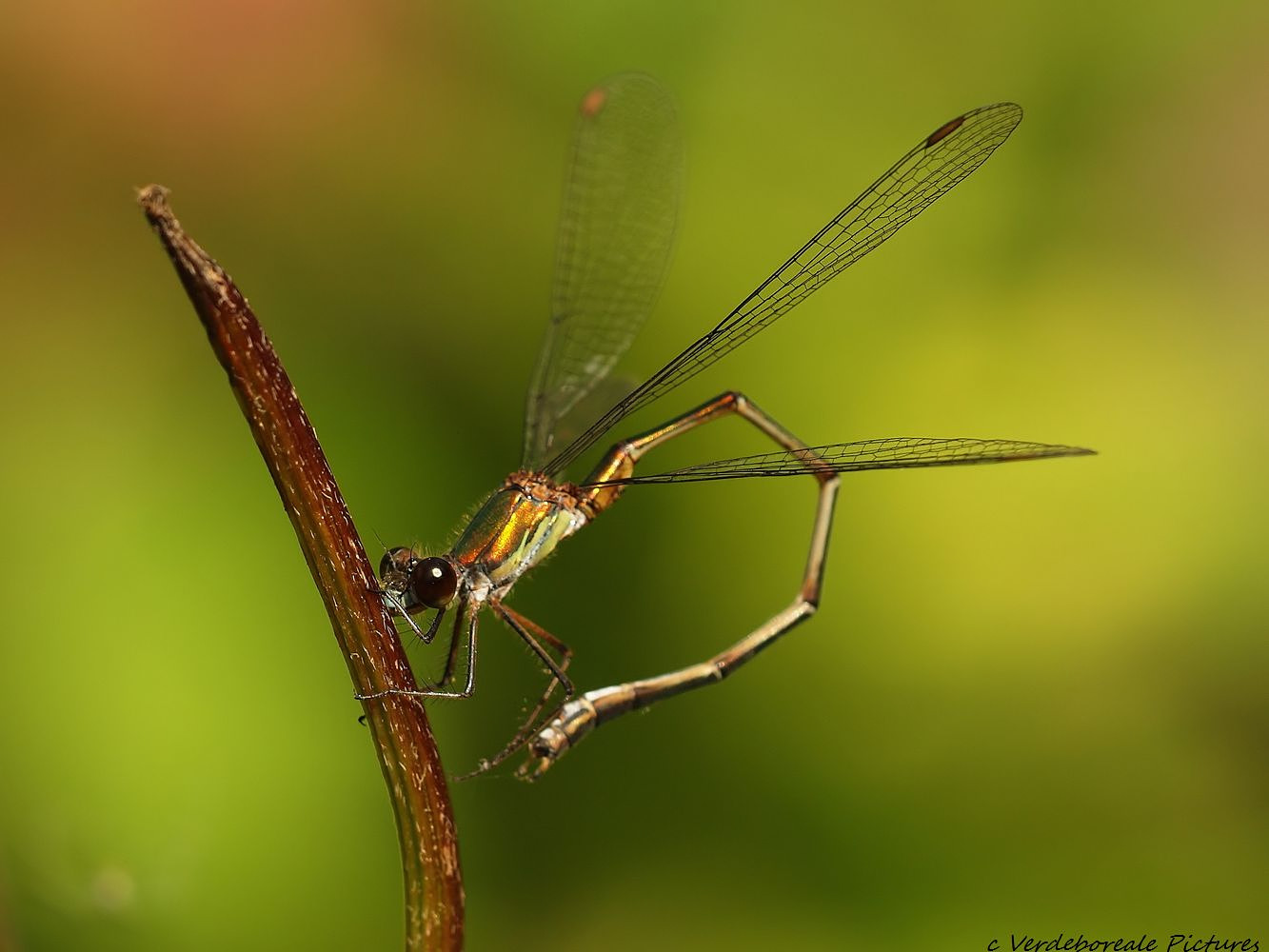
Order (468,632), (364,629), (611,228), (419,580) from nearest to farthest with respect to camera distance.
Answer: (364,629) → (419,580) → (468,632) → (611,228)

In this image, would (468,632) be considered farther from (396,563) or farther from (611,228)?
(611,228)

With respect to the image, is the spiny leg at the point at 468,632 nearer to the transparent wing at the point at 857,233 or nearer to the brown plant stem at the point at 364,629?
the transparent wing at the point at 857,233

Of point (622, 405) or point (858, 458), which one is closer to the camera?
point (858, 458)

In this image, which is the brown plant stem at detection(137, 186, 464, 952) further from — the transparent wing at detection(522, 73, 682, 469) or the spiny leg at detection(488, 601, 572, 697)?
the transparent wing at detection(522, 73, 682, 469)

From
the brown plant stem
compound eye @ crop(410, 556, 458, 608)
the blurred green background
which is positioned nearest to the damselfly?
compound eye @ crop(410, 556, 458, 608)

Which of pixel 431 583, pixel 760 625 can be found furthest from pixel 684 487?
pixel 431 583

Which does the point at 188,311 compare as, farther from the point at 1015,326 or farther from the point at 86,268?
the point at 1015,326

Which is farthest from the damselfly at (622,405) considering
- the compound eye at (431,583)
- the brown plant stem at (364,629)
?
the brown plant stem at (364,629)
